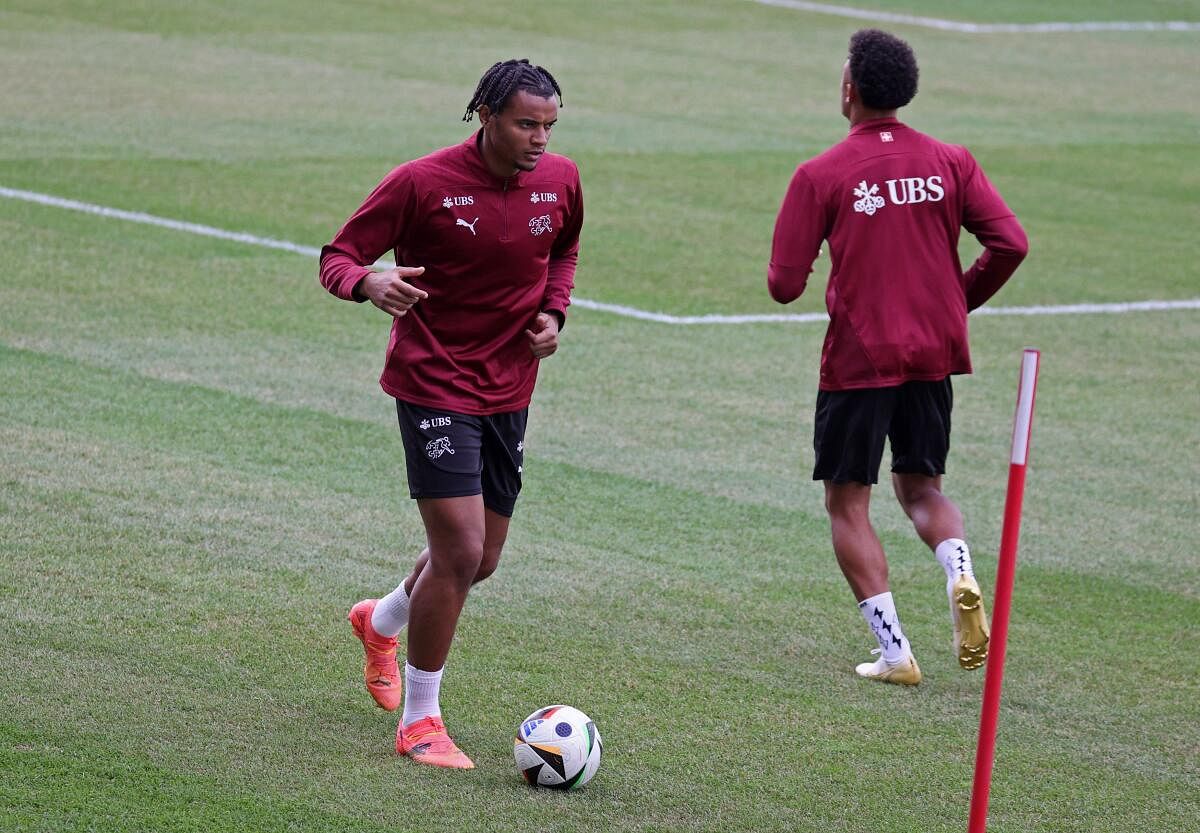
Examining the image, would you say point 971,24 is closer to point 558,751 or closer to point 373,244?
point 373,244

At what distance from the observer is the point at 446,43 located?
→ 28.2 m

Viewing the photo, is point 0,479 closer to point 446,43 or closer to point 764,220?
point 764,220

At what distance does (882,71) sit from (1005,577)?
110 inches

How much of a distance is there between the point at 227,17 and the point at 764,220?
1395 cm

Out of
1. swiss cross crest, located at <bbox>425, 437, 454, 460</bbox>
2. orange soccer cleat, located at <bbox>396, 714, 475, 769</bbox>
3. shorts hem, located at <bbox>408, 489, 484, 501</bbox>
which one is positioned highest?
swiss cross crest, located at <bbox>425, 437, 454, 460</bbox>

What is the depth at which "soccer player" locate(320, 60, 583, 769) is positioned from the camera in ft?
19.3

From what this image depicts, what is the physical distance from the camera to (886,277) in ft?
22.8

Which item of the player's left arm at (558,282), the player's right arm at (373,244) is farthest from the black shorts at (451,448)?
the player's right arm at (373,244)

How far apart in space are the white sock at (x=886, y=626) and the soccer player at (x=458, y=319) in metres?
1.81

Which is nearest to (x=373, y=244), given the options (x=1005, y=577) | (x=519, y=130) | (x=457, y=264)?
(x=457, y=264)

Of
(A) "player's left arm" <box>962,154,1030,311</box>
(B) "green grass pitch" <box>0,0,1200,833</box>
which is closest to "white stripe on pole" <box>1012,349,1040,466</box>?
(B) "green grass pitch" <box>0,0,1200,833</box>

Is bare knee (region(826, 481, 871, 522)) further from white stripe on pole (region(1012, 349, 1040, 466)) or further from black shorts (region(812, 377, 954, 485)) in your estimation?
white stripe on pole (region(1012, 349, 1040, 466))

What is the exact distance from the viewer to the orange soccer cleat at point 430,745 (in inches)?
233

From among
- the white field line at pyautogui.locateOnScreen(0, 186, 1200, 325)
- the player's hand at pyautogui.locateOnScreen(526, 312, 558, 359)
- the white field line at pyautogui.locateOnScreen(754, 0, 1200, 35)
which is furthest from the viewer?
the white field line at pyautogui.locateOnScreen(754, 0, 1200, 35)
